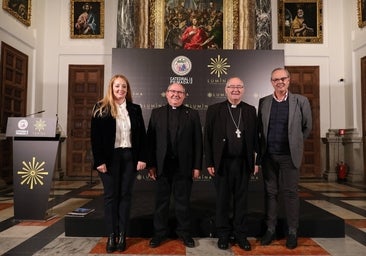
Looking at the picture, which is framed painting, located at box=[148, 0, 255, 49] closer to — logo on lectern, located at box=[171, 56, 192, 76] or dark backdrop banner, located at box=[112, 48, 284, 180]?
dark backdrop banner, located at box=[112, 48, 284, 180]

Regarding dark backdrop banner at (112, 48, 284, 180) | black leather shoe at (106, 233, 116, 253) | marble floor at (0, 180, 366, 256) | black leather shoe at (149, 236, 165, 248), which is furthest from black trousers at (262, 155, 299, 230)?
dark backdrop banner at (112, 48, 284, 180)

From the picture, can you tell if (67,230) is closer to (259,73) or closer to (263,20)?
→ (259,73)

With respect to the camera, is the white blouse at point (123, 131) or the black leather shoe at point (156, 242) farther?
the black leather shoe at point (156, 242)

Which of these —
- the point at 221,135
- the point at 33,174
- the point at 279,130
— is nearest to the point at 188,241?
the point at 221,135

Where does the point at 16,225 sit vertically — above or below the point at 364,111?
below

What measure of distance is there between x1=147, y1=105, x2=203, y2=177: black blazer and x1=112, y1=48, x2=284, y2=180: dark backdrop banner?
2.45 metres

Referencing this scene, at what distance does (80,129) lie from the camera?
379 inches

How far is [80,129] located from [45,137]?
5.49m

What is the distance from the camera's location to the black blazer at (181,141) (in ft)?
10.8

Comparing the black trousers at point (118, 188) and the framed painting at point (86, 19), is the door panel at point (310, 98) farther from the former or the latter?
the black trousers at point (118, 188)

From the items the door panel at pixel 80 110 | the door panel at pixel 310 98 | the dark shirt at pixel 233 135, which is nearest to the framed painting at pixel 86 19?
the door panel at pixel 80 110

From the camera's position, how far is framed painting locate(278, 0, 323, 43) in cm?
974

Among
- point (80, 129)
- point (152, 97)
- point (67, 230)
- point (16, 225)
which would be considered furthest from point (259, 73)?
point (80, 129)

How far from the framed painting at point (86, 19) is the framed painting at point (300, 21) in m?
5.15
